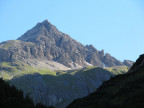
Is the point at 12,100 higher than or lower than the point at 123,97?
higher

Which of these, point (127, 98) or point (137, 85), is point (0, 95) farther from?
point (137, 85)

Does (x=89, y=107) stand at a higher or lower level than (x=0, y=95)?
lower

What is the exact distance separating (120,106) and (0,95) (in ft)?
98.4

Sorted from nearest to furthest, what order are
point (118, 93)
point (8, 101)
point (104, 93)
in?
point (8, 101) < point (118, 93) < point (104, 93)

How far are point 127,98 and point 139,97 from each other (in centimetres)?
381

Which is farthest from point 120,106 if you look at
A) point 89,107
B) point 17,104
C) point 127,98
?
point 17,104

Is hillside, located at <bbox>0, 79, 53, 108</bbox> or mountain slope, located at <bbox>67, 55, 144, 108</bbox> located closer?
mountain slope, located at <bbox>67, 55, 144, 108</bbox>

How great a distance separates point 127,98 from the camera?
52.7 meters

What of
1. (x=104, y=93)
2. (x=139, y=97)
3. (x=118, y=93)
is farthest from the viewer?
(x=104, y=93)

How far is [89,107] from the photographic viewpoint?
53.8 metres

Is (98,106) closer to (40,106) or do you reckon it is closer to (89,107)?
(89,107)

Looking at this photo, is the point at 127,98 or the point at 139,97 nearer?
the point at 139,97

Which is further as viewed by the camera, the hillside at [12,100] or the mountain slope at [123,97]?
the hillside at [12,100]

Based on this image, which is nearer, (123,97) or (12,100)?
(12,100)
